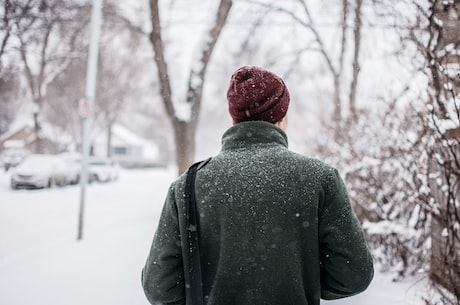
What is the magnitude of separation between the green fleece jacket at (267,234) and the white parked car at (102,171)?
905 inches

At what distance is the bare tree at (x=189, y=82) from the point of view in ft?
23.6

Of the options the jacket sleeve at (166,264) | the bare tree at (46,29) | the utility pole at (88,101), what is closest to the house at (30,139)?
the bare tree at (46,29)

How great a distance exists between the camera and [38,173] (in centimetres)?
1485

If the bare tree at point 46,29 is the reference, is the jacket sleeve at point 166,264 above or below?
below

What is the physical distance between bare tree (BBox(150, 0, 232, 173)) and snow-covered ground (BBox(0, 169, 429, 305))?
194 centimetres

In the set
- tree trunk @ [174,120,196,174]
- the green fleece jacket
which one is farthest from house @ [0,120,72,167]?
the green fleece jacket

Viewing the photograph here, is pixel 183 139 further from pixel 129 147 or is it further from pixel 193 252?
pixel 129 147

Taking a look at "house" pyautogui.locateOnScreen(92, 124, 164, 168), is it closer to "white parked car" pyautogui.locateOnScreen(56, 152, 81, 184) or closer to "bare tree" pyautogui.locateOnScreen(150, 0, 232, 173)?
"white parked car" pyautogui.locateOnScreen(56, 152, 81, 184)

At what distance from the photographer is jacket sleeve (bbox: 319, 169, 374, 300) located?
1.35m

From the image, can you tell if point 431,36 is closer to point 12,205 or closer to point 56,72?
point 12,205

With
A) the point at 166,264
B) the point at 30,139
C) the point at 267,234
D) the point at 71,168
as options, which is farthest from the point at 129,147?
the point at 267,234

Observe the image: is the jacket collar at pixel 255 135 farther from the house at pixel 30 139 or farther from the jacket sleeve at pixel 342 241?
the house at pixel 30 139

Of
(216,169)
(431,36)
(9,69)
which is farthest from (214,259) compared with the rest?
(9,69)

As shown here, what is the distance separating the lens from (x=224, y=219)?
1355mm
